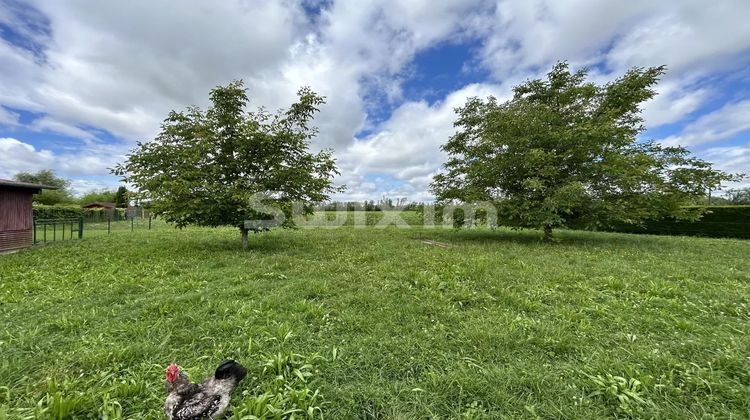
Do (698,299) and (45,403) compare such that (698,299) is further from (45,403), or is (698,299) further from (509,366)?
(45,403)

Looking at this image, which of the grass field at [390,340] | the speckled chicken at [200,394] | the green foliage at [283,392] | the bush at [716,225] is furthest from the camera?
the bush at [716,225]

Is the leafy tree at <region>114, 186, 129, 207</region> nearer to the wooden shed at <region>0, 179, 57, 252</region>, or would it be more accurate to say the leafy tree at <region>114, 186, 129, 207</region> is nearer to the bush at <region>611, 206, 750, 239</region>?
the wooden shed at <region>0, 179, 57, 252</region>

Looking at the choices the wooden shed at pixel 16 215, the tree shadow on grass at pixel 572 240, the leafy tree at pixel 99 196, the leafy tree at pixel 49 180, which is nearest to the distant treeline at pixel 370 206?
the tree shadow on grass at pixel 572 240

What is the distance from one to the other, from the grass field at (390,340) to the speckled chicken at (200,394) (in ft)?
0.49

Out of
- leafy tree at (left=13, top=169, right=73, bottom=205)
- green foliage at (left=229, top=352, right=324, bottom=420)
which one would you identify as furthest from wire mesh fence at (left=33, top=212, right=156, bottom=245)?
leafy tree at (left=13, top=169, right=73, bottom=205)

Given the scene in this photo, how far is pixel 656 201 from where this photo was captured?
9.50 metres

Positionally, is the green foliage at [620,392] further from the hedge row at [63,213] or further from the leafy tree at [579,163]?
the hedge row at [63,213]

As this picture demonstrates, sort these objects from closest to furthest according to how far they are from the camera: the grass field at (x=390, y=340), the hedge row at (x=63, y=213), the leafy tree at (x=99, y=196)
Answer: the grass field at (x=390, y=340)
the hedge row at (x=63, y=213)
the leafy tree at (x=99, y=196)

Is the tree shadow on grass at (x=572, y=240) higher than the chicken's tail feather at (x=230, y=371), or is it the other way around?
the tree shadow on grass at (x=572, y=240)

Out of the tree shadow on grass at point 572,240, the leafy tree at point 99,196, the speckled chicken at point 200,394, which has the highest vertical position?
the leafy tree at point 99,196

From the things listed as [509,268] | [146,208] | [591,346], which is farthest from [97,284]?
[509,268]

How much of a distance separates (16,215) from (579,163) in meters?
18.1

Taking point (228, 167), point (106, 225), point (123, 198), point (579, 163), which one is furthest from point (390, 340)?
point (106, 225)

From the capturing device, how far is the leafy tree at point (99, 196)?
166 ft
